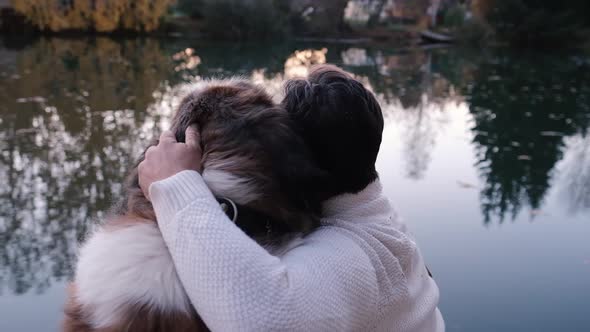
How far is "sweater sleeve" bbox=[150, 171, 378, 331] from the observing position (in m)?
0.88

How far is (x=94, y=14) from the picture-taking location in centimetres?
2030

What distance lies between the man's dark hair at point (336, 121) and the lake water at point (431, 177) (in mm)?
239

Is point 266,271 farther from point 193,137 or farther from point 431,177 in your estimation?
point 431,177

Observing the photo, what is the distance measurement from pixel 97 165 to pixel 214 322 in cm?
420

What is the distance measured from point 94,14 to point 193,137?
21071mm

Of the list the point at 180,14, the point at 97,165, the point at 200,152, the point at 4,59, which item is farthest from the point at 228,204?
the point at 180,14

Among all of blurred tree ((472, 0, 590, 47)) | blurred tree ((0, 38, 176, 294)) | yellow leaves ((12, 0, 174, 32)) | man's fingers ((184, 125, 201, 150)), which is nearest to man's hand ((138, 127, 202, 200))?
man's fingers ((184, 125, 201, 150))

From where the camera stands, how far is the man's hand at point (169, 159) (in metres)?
1.00

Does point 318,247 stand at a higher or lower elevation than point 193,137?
lower

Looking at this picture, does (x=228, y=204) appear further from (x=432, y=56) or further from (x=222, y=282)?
(x=432, y=56)

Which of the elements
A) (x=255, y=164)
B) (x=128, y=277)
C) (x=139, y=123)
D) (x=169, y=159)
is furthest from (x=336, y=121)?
(x=139, y=123)

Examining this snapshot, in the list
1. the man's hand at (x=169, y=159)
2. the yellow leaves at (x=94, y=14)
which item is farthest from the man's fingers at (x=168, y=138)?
the yellow leaves at (x=94, y=14)

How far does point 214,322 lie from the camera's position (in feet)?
2.90

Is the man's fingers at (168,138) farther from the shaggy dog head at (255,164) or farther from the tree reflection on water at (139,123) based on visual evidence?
the tree reflection on water at (139,123)
